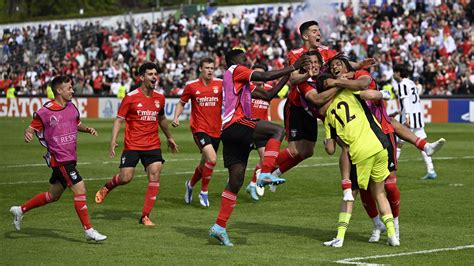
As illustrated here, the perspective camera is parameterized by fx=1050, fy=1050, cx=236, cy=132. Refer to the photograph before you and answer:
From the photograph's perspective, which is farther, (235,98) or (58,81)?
(58,81)

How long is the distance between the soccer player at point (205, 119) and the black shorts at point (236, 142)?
4129mm

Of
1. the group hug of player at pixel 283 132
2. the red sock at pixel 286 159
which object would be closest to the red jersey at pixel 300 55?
the group hug of player at pixel 283 132

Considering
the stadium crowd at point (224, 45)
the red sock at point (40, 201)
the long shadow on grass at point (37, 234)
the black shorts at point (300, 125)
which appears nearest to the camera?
the long shadow on grass at point (37, 234)

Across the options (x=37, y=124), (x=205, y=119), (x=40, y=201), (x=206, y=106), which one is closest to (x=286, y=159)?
(x=205, y=119)

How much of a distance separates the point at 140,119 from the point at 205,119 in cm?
260

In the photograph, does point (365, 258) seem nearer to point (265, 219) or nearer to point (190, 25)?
point (265, 219)

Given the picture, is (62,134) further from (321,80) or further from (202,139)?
(202,139)

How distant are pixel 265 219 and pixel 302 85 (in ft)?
7.18

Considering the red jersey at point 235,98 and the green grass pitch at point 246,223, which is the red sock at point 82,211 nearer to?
the green grass pitch at point 246,223

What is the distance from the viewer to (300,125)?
15.6 metres

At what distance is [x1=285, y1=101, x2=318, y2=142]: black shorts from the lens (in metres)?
15.5

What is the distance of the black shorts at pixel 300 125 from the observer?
51.0 feet

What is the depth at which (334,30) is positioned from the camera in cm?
5003

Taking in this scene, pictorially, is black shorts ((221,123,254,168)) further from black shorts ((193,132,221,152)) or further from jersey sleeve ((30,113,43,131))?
black shorts ((193,132,221,152))
